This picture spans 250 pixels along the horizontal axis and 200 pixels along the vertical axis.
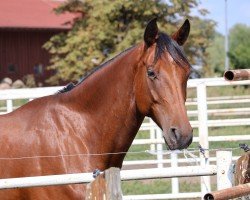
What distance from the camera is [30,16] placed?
4497cm

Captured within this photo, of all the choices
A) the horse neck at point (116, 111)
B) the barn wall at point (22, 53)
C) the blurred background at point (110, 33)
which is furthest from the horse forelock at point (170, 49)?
the barn wall at point (22, 53)

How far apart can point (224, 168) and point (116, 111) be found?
117 cm

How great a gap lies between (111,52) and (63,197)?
96.3ft

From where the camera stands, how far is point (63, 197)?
5.59 meters

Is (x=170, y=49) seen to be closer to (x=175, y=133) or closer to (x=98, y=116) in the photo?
(x=175, y=133)

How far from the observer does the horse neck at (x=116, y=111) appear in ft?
18.9

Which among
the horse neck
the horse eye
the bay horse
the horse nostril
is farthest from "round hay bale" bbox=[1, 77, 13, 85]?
the horse nostril

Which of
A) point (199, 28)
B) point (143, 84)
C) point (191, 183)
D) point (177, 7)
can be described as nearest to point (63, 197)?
point (143, 84)

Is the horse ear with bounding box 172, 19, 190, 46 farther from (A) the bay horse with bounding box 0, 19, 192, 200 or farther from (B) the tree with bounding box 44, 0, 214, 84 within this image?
(B) the tree with bounding box 44, 0, 214, 84

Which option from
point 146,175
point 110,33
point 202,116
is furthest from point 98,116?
point 110,33

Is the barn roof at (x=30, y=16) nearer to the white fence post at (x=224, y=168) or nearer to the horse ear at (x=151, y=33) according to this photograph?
the horse ear at (x=151, y=33)

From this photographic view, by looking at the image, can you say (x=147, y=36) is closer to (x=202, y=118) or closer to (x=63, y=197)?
(x=63, y=197)

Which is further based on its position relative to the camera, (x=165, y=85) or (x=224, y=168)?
(x=165, y=85)

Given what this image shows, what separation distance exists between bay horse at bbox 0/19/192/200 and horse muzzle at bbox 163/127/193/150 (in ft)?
0.20
